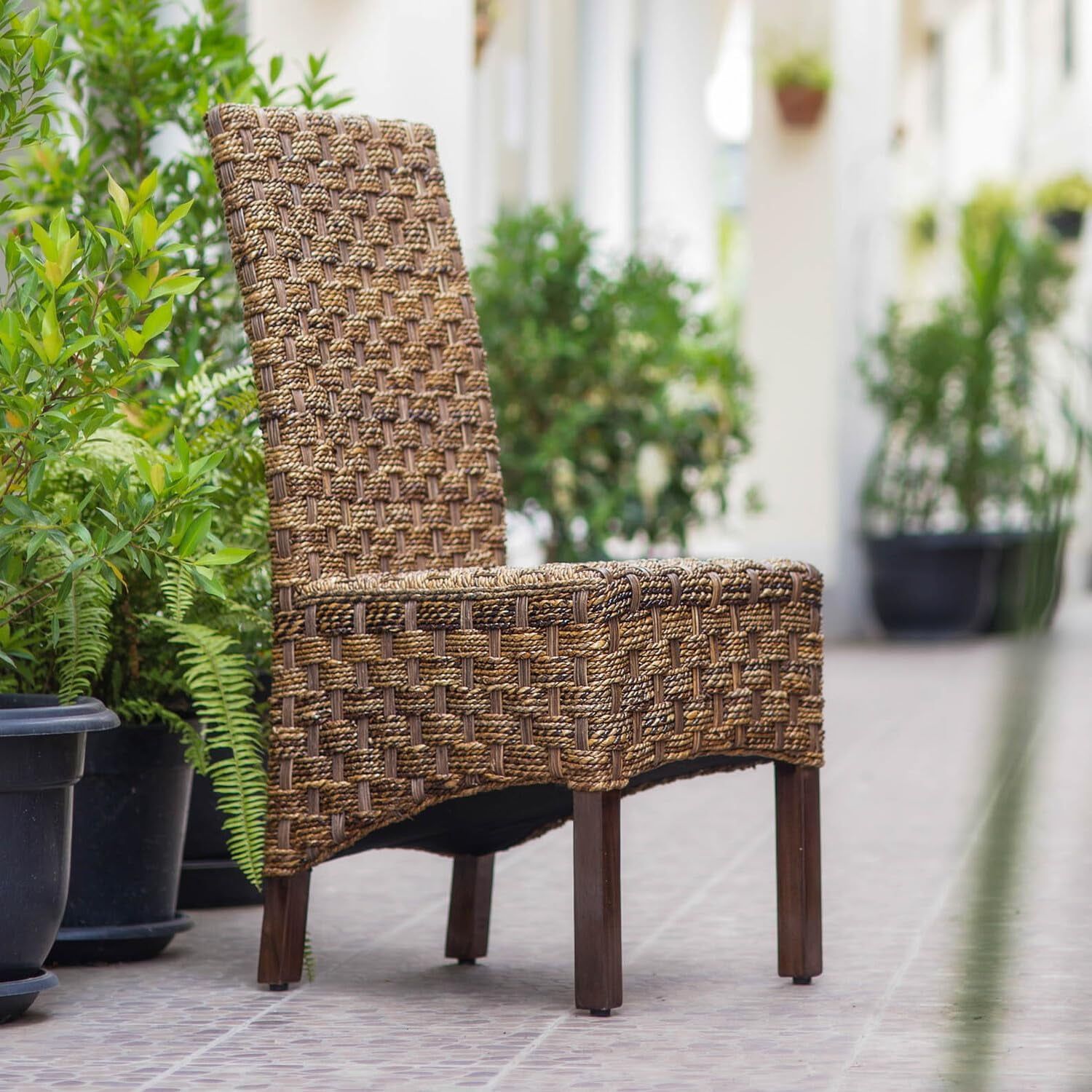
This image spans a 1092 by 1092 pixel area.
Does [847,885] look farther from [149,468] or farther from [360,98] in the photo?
[360,98]

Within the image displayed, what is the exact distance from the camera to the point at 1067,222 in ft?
41.4

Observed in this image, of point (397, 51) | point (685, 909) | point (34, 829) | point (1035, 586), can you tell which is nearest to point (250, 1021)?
point (34, 829)

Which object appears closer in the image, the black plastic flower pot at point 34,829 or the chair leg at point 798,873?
the black plastic flower pot at point 34,829

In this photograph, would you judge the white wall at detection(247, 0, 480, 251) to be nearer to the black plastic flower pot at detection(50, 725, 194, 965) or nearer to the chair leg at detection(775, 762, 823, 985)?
the black plastic flower pot at detection(50, 725, 194, 965)

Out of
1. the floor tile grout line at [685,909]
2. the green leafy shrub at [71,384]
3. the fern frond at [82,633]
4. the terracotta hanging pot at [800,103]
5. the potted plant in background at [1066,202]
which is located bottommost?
the floor tile grout line at [685,909]

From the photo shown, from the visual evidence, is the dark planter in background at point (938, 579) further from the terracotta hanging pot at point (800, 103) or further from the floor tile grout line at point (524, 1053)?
the floor tile grout line at point (524, 1053)

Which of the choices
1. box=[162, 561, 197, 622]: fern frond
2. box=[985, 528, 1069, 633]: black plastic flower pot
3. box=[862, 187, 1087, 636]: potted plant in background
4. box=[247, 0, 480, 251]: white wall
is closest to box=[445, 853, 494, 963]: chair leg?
box=[162, 561, 197, 622]: fern frond

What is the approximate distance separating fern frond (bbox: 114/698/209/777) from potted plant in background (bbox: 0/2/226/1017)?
0.20 m

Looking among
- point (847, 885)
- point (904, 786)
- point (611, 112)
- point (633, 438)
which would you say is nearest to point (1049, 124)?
point (611, 112)

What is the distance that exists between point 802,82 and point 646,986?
20.7ft

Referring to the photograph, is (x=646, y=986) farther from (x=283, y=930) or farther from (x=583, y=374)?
(x=583, y=374)

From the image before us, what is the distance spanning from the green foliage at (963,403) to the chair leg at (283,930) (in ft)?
20.7

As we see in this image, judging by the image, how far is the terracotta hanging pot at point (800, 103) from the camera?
26.2ft

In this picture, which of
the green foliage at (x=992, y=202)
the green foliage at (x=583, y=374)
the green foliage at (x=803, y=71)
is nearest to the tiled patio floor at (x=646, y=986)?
the green foliage at (x=583, y=374)
